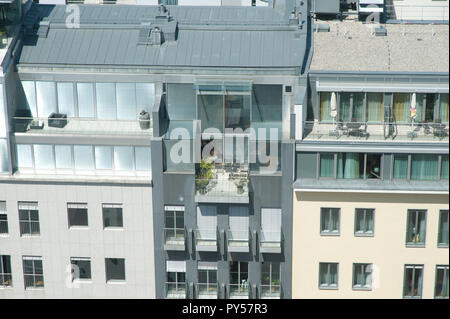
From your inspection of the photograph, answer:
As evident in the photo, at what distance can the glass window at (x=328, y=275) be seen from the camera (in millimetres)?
45812

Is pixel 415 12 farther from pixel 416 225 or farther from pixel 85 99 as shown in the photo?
pixel 85 99

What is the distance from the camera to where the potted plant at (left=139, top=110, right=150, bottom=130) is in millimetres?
46562

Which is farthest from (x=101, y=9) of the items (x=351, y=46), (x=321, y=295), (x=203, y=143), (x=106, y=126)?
(x=321, y=295)

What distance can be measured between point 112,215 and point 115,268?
3.40 metres

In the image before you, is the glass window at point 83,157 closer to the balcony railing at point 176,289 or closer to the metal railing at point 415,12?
the balcony railing at point 176,289

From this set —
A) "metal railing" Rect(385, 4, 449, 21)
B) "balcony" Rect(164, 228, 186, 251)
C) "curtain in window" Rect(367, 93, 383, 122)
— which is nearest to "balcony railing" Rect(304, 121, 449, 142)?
"curtain in window" Rect(367, 93, 383, 122)

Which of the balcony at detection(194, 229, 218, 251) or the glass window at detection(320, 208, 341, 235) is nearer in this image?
the glass window at detection(320, 208, 341, 235)

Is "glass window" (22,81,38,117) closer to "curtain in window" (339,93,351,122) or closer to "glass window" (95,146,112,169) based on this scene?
"glass window" (95,146,112,169)

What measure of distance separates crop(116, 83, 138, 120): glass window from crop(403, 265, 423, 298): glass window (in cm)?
1876

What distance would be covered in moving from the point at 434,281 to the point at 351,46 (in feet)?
48.6

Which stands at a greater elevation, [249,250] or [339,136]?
[339,136]

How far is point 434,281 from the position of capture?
149ft

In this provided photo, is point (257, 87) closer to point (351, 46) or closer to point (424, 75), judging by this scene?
point (351, 46)

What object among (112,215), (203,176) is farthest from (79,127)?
(203,176)
